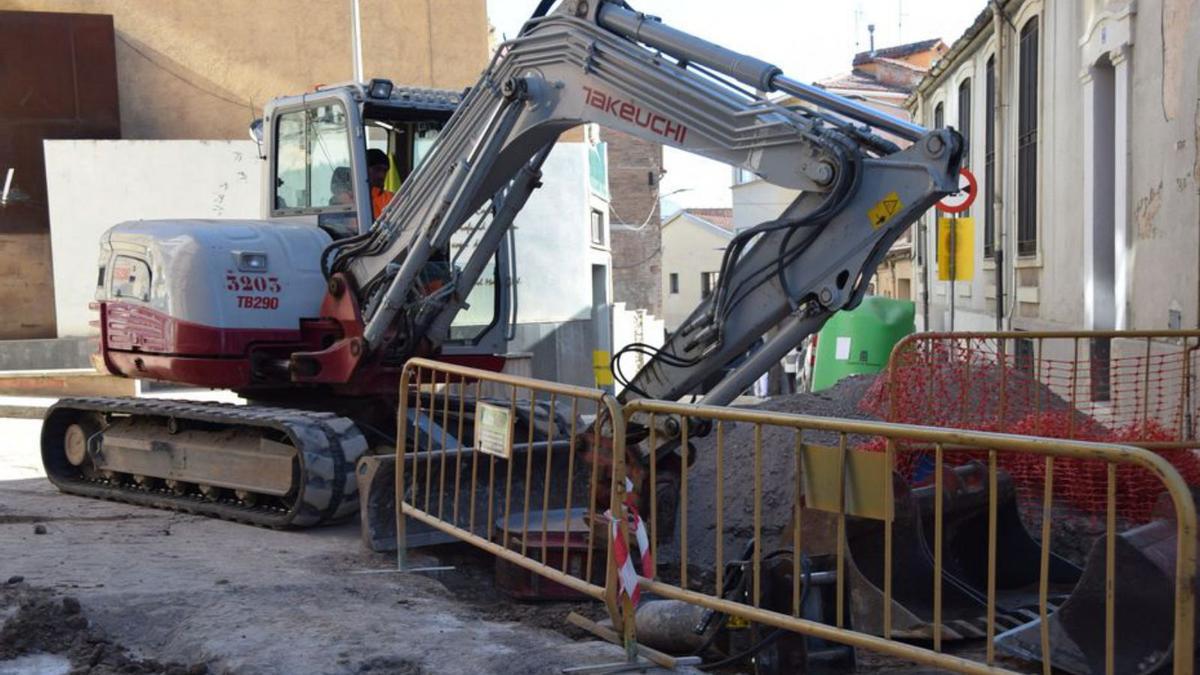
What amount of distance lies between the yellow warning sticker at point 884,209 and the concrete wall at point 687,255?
50.5 meters

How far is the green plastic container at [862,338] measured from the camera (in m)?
16.9

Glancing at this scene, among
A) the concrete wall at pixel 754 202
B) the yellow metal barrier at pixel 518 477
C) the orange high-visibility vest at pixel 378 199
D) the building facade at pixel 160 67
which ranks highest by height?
the building facade at pixel 160 67

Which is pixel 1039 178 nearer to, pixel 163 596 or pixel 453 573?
pixel 453 573

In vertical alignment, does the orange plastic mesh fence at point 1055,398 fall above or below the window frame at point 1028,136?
below

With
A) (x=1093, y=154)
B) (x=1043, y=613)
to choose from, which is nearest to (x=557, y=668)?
(x=1043, y=613)

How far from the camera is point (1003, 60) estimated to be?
19.3 m

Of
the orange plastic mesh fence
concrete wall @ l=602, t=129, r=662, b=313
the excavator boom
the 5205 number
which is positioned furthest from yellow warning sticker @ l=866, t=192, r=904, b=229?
concrete wall @ l=602, t=129, r=662, b=313

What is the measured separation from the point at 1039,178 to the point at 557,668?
13806 millimetres

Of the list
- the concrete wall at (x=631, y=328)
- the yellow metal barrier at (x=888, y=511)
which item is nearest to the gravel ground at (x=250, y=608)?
the yellow metal barrier at (x=888, y=511)

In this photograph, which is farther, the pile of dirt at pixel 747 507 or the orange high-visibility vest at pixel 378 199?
the orange high-visibility vest at pixel 378 199

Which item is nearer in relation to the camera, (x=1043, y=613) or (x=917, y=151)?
(x=1043, y=613)

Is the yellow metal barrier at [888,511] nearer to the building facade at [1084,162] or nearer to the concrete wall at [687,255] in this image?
the building facade at [1084,162]

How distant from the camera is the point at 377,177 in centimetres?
879

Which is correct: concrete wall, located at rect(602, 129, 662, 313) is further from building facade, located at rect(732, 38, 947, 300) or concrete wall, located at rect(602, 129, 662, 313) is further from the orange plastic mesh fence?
the orange plastic mesh fence
